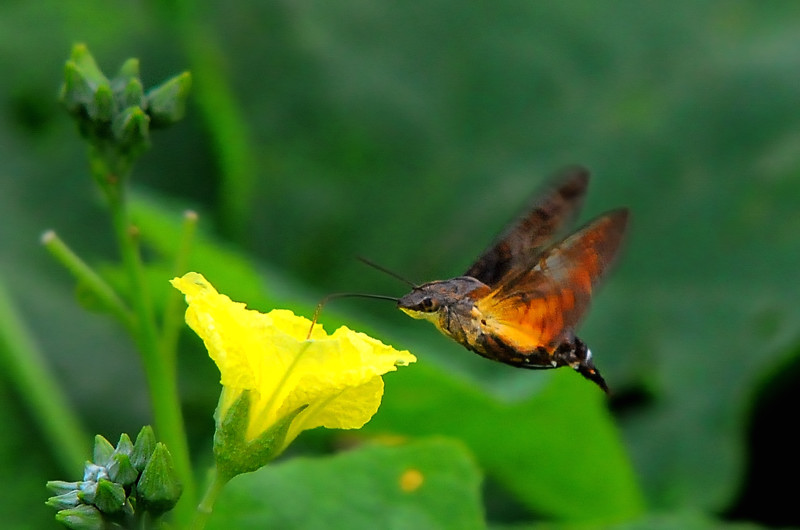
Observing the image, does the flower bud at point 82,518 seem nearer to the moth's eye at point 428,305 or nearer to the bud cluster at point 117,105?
the moth's eye at point 428,305

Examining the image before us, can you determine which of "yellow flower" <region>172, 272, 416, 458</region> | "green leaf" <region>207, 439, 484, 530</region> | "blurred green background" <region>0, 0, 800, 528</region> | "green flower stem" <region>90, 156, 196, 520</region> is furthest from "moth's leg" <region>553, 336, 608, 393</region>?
"blurred green background" <region>0, 0, 800, 528</region>

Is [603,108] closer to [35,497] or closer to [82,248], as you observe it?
[82,248]

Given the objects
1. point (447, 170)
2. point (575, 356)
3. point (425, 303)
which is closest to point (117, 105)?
point (425, 303)

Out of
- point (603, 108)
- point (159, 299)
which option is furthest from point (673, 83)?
point (159, 299)

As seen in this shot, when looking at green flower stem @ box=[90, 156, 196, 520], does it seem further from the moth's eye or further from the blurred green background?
the blurred green background

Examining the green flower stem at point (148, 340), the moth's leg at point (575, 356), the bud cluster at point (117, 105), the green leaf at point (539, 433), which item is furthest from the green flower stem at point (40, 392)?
the moth's leg at point (575, 356)
